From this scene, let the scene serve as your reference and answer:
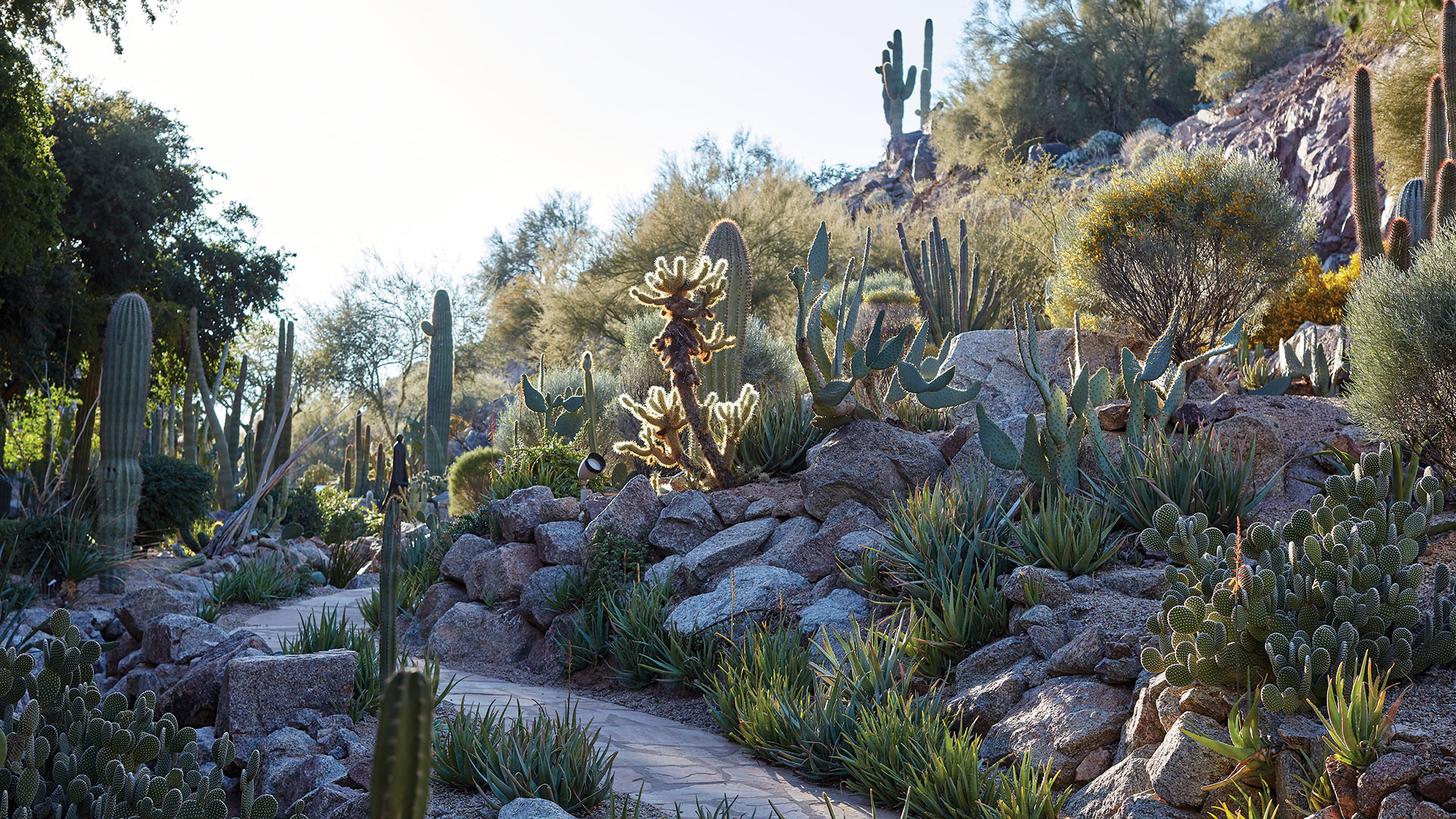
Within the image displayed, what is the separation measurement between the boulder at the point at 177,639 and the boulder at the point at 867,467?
3.73m

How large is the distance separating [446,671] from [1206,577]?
190 inches

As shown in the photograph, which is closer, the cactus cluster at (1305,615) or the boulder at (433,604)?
the cactus cluster at (1305,615)

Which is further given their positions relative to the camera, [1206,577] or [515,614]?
[515,614]

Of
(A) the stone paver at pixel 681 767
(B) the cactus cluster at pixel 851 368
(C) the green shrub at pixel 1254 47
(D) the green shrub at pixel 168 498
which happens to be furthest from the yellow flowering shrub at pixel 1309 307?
(C) the green shrub at pixel 1254 47

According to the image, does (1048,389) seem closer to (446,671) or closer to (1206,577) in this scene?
(1206,577)

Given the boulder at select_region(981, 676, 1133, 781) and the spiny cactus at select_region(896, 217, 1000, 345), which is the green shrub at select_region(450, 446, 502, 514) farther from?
the boulder at select_region(981, 676, 1133, 781)

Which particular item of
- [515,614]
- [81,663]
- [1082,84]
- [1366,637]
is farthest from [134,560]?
[1082,84]

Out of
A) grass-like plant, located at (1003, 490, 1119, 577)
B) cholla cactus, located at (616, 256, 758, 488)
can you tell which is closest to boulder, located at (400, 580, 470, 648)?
cholla cactus, located at (616, 256, 758, 488)

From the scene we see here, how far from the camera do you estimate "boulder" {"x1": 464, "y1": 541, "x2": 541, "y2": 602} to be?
745cm

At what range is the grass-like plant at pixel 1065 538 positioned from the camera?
505 cm

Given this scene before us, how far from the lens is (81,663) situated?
3512mm

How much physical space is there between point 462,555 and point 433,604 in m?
0.46

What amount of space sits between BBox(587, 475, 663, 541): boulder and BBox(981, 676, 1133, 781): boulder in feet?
11.6

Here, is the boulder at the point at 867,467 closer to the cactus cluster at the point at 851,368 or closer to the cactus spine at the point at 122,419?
the cactus cluster at the point at 851,368
